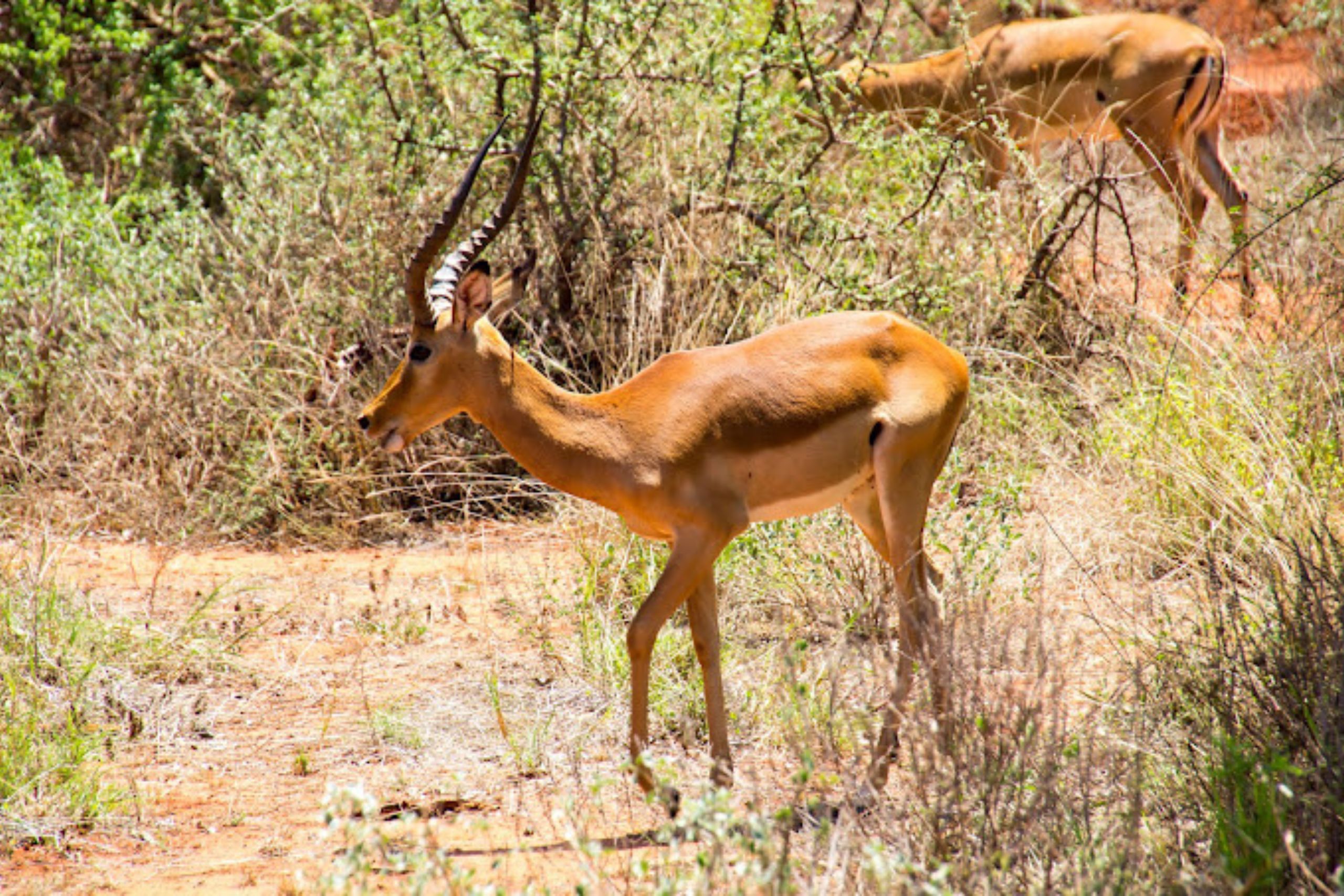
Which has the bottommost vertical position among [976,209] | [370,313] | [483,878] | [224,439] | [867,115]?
[483,878]

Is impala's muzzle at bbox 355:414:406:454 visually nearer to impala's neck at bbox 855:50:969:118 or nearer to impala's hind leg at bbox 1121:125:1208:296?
impala's hind leg at bbox 1121:125:1208:296

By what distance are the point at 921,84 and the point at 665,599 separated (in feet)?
23.2

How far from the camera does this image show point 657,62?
27.6 feet

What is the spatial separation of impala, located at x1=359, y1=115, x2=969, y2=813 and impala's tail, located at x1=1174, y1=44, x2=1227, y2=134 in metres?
6.05

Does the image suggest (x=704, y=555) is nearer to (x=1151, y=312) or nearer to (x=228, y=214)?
(x=1151, y=312)

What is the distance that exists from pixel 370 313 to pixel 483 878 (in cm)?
460

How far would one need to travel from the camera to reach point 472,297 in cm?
497

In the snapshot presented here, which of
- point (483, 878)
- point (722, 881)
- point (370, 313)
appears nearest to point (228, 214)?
point (370, 313)

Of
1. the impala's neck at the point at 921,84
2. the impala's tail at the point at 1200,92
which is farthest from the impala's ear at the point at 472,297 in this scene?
the impala's tail at the point at 1200,92

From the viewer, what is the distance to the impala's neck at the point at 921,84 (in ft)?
35.2

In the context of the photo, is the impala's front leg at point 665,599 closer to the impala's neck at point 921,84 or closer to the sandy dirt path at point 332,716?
the sandy dirt path at point 332,716

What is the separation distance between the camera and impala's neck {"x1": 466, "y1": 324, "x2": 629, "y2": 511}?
4863 millimetres

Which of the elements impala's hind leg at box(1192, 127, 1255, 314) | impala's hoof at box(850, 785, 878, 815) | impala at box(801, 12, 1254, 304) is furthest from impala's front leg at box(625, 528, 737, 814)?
impala's hind leg at box(1192, 127, 1255, 314)

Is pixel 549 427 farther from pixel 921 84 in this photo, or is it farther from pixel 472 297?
pixel 921 84
